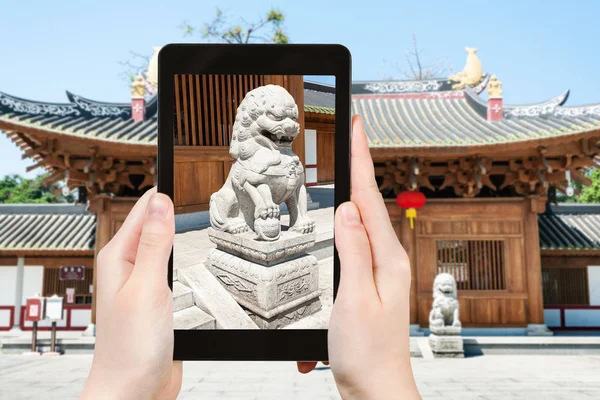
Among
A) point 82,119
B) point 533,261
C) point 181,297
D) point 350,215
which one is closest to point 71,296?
point 82,119

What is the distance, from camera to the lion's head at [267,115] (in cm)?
164

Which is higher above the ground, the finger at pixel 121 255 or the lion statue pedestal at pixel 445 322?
the finger at pixel 121 255

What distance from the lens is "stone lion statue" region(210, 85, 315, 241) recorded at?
1.66 meters

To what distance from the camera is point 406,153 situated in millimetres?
8750

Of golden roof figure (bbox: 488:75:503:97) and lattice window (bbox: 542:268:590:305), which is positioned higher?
golden roof figure (bbox: 488:75:503:97)

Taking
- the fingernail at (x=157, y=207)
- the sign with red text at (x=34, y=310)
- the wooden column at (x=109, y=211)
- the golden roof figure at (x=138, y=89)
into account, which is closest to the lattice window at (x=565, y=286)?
the wooden column at (x=109, y=211)

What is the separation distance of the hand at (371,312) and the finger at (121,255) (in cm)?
66

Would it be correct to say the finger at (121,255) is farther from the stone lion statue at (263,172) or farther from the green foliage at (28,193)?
the green foliage at (28,193)

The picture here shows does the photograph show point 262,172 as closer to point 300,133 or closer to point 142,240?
point 300,133

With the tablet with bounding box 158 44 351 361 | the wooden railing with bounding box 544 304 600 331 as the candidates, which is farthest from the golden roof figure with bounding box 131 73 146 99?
the wooden railing with bounding box 544 304 600 331

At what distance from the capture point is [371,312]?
1268mm

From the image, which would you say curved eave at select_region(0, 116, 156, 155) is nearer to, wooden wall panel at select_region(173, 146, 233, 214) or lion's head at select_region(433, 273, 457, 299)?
lion's head at select_region(433, 273, 457, 299)

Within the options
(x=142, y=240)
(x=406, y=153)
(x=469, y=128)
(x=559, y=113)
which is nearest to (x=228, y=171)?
(x=142, y=240)

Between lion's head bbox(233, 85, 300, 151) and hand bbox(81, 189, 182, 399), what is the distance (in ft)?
1.48
